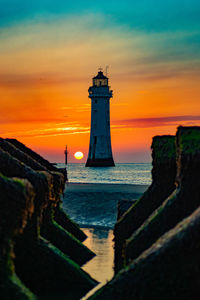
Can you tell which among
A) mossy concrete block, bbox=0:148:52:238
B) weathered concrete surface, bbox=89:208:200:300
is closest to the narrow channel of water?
mossy concrete block, bbox=0:148:52:238

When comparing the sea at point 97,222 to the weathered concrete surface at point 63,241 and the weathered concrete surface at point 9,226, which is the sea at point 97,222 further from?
the weathered concrete surface at point 9,226

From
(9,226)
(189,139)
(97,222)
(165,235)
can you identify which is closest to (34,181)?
(9,226)

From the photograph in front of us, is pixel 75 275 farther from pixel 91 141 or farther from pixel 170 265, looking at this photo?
pixel 91 141

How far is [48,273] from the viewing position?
53.9 feet

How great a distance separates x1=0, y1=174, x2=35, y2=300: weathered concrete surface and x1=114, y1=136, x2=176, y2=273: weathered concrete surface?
31.6 feet

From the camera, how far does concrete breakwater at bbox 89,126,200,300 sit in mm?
11156

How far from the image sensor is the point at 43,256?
53.0 feet

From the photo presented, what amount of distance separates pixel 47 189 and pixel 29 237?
5.61 ft

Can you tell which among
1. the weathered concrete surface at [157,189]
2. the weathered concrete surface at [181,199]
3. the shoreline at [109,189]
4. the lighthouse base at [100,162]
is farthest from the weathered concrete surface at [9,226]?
the lighthouse base at [100,162]

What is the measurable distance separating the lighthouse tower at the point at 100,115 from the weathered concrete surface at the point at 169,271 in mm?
89491

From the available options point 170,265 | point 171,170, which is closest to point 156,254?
point 170,265

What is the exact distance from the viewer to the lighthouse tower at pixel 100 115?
101125mm

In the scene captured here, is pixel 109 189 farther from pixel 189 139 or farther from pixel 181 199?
pixel 189 139

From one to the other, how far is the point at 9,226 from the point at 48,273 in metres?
5.59
